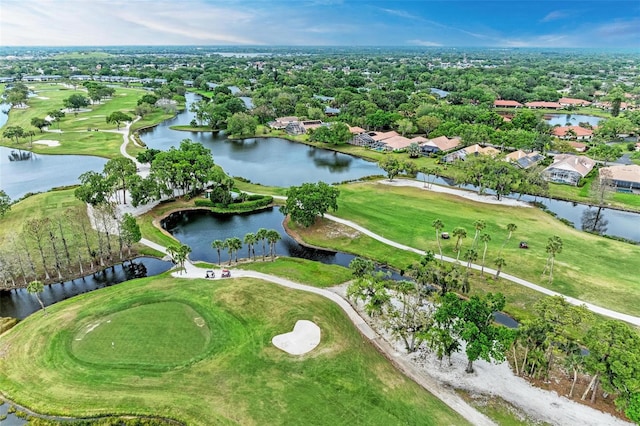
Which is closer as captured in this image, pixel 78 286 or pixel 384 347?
pixel 384 347

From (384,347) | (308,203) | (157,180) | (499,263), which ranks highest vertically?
(308,203)

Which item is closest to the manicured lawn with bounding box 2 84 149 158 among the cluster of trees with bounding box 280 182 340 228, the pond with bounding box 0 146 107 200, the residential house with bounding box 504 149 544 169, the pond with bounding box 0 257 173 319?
the pond with bounding box 0 146 107 200

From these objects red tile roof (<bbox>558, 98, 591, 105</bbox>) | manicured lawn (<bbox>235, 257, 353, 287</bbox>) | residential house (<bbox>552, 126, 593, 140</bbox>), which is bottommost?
manicured lawn (<bbox>235, 257, 353, 287</bbox>)

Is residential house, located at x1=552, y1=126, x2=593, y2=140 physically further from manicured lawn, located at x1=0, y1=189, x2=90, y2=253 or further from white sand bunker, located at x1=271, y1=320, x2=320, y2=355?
manicured lawn, located at x1=0, y1=189, x2=90, y2=253

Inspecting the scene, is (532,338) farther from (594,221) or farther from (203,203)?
(203,203)

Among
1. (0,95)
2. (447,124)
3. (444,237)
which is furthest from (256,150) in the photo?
(0,95)

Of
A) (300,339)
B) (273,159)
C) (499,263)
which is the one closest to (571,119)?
(273,159)
